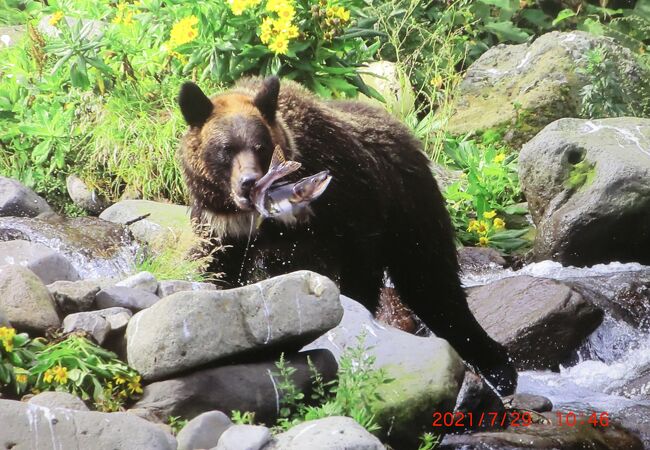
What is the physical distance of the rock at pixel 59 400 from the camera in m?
4.18

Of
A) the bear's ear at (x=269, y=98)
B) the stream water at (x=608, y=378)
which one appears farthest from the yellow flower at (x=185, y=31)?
the stream water at (x=608, y=378)

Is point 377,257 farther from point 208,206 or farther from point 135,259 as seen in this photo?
point 135,259

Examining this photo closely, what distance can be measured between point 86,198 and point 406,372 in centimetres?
558

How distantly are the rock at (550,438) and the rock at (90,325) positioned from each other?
1826 millimetres

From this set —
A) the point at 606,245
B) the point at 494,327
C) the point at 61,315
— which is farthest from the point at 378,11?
the point at 61,315

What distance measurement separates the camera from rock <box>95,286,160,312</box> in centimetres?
510

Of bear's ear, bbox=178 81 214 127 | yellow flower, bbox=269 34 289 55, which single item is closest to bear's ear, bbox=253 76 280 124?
bear's ear, bbox=178 81 214 127

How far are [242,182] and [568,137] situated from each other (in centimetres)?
454

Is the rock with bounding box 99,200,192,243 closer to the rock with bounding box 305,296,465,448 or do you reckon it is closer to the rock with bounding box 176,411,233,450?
the rock with bounding box 305,296,465,448

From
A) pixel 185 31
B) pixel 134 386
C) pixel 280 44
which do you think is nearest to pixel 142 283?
pixel 134 386

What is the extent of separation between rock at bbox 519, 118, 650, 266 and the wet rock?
1669 millimetres

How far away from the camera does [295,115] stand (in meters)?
6.95

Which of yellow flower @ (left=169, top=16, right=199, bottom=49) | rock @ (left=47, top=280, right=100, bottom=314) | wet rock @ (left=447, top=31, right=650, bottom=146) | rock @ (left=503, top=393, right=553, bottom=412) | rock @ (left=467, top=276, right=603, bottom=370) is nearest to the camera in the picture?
rock @ (left=47, top=280, right=100, bottom=314)

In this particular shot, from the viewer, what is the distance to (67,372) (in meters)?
4.51
